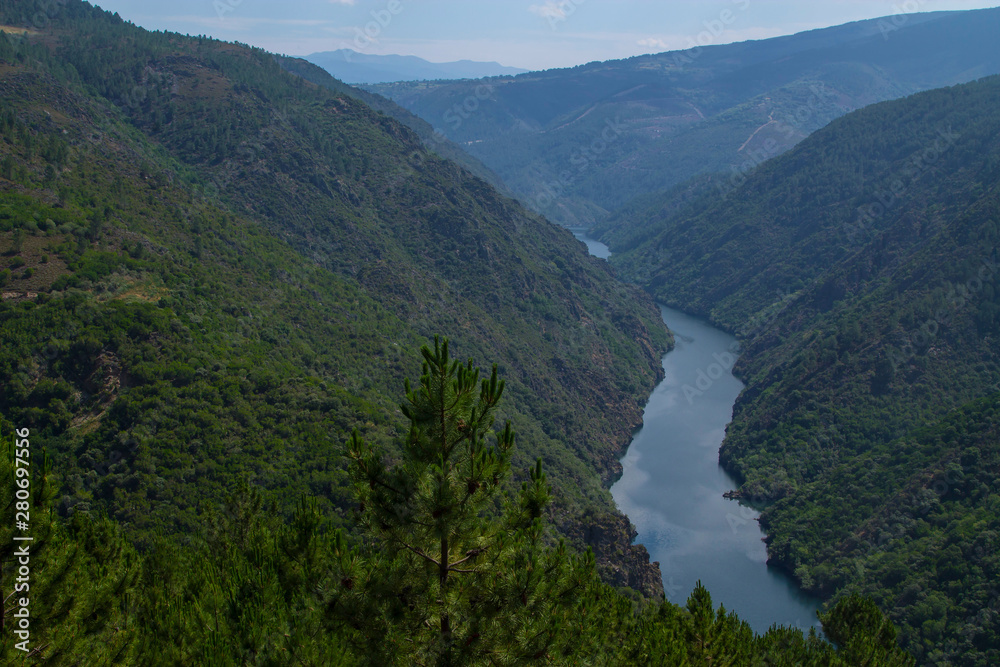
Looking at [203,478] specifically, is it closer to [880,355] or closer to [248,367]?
[248,367]

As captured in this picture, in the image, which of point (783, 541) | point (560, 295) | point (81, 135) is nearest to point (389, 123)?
point (560, 295)

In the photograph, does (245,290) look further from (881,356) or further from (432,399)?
(881,356)

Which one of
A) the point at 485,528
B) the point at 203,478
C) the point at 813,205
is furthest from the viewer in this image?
the point at 813,205

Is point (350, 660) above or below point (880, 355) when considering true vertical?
Answer: above

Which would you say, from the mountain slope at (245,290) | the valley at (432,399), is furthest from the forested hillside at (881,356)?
the mountain slope at (245,290)

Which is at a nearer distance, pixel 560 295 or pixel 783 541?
pixel 783 541

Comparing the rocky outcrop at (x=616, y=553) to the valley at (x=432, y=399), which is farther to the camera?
the rocky outcrop at (x=616, y=553)

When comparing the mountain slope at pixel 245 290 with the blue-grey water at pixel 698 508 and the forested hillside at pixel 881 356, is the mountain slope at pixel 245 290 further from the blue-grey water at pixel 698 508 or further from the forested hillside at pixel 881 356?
the forested hillside at pixel 881 356
